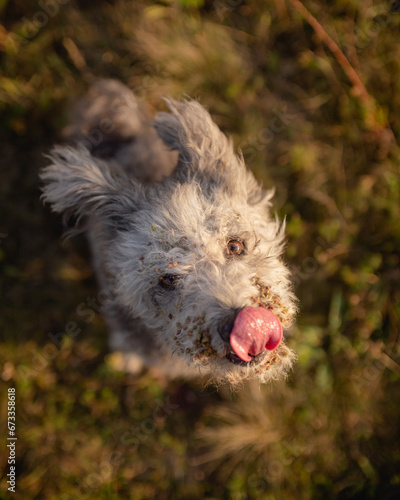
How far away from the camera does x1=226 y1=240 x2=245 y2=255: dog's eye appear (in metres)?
2.12

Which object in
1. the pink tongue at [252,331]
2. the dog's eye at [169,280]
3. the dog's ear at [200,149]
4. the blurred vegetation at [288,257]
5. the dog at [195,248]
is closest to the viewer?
the pink tongue at [252,331]

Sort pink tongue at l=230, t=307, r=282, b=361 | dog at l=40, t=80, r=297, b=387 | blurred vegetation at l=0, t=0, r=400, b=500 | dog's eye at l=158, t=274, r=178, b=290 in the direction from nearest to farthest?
pink tongue at l=230, t=307, r=282, b=361
dog at l=40, t=80, r=297, b=387
dog's eye at l=158, t=274, r=178, b=290
blurred vegetation at l=0, t=0, r=400, b=500

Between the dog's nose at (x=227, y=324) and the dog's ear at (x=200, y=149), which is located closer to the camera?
the dog's nose at (x=227, y=324)

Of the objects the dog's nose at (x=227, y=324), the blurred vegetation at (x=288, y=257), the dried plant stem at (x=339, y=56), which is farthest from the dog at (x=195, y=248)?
the dried plant stem at (x=339, y=56)

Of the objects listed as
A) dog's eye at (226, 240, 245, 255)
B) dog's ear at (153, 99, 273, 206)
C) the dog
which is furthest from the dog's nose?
dog's ear at (153, 99, 273, 206)

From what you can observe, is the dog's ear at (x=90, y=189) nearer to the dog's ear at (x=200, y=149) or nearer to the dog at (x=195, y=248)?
the dog at (x=195, y=248)

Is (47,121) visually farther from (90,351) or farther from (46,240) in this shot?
(90,351)

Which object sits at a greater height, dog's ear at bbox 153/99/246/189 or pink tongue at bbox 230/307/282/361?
dog's ear at bbox 153/99/246/189

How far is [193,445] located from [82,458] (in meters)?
1.20

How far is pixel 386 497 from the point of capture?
353cm

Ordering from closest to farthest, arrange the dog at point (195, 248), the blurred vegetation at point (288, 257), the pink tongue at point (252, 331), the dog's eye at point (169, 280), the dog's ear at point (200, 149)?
the pink tongue at point (252, 331), the dog at point (195, 248), the dog's eye at point (169, 280), the dog's ear at point (200, 149), the blurred vegetation at point (288, 257)

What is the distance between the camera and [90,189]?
2.19m

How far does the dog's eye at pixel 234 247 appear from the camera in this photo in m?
2.12

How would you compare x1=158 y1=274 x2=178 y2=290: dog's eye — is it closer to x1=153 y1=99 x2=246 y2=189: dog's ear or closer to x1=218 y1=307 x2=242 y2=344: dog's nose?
x1=218 y1=307 x2=242 y2=344: dog's nose
